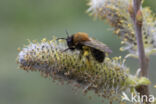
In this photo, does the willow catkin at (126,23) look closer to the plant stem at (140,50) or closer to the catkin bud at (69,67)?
the plant stem at (140,50)

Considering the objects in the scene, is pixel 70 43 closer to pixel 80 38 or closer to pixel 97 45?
pixel 80 38

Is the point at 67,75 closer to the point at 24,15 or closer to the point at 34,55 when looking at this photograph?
the point at 34,55

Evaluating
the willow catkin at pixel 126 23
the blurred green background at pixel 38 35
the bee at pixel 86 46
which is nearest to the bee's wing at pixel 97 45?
the bee at pixel 86 46

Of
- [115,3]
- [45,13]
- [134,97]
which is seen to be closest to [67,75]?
[134,97]

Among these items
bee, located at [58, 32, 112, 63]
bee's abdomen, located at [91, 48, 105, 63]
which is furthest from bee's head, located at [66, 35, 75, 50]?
bee's abdomen, located at [91, 48, 105, 63]

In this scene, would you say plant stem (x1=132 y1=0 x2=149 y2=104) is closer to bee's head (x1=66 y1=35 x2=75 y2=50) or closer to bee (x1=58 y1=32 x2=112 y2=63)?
bee (x1=58 y1=32 x2=112 y2=63)
